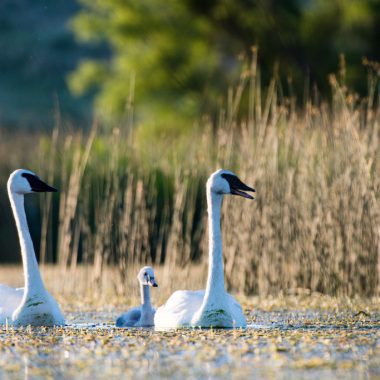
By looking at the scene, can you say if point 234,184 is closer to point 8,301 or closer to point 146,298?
point 146,298

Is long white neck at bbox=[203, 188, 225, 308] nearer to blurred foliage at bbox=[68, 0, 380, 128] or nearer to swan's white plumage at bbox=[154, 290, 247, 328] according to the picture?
swan's white plumage at bbox=[154, 290, 247, 328]

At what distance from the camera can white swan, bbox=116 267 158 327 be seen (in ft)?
32.8

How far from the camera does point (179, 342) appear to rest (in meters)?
8.27

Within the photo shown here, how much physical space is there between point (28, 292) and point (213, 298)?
5.01ft

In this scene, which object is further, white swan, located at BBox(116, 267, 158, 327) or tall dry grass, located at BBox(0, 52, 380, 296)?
tall dry grass, located at BBox(0, 52, 380, 296)

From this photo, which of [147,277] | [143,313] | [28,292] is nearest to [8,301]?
[28,292]

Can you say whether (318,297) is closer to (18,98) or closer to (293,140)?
(293,140)

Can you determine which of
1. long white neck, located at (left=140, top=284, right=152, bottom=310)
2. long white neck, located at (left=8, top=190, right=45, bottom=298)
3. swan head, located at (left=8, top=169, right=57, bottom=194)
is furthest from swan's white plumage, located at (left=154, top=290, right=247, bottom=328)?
swan head, located at (left=8, top=169, right=57, bottom=194)

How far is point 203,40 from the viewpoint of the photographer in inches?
1134

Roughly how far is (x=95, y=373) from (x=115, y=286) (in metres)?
5.42

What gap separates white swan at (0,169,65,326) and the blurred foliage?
18.2m

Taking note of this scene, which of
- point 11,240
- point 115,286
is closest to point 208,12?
point 11,240

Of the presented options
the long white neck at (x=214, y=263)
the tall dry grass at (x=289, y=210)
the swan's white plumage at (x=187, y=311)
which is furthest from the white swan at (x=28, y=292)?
the tall dry grass at (x=289, y=210)

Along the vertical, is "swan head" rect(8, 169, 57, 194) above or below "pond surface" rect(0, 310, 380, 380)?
above
